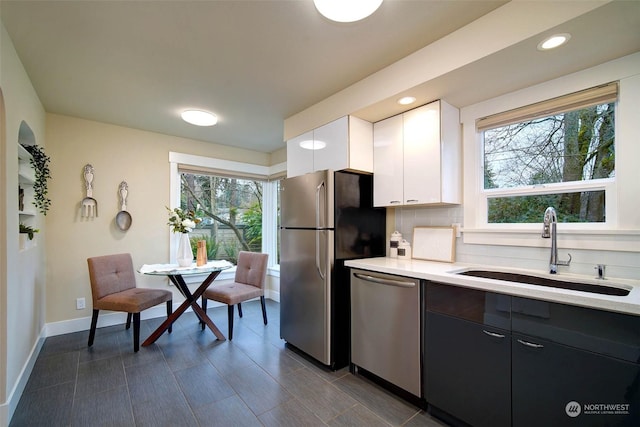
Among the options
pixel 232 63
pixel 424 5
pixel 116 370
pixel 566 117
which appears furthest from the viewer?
pixel 116 370

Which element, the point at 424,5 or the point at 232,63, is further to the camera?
the point at 232,63

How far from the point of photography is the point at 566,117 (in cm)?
190

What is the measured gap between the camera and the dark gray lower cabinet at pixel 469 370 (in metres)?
1.48

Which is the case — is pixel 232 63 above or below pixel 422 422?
above

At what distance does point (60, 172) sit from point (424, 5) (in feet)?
12.6

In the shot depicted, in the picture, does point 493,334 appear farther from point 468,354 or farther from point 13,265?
point 13,265

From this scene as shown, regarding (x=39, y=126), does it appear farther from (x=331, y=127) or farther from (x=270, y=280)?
(x=270, y=280)

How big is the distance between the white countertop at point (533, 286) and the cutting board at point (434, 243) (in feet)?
0.34

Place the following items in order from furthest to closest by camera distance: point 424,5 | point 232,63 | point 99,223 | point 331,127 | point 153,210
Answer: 1. point 153,210
2. point 99,223
3. point 331,127
4. point 232,63
5. point 424,5

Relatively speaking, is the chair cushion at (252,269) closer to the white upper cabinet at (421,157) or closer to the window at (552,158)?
the white upper cabinet at (421,157)

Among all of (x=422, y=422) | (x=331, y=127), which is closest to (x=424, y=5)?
(x=331, y=127)

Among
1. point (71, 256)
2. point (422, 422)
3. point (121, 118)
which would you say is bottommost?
point (422, 422)

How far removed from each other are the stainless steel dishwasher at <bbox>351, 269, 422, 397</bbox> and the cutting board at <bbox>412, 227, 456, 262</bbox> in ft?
1.96

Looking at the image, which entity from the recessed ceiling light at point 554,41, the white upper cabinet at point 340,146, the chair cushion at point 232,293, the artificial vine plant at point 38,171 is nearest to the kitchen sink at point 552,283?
the white upper cabinet at point 340,146
